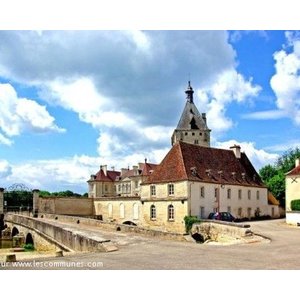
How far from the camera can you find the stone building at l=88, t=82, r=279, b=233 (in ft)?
93.6

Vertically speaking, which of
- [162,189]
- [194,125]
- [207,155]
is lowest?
[162,189]

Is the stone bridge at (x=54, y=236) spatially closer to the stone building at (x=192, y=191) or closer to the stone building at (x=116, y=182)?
the stone building at (x=192, y=191)

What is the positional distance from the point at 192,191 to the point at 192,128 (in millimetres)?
26162

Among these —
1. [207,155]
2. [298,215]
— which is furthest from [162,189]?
[298,215]

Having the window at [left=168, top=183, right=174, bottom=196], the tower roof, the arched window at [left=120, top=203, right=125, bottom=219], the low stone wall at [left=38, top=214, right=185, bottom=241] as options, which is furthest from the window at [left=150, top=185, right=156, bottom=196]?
the tower roof

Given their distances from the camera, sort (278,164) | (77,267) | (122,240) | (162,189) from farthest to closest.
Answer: (278,164) < (162,189) < (122,240) < (77,267)

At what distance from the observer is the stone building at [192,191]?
93.6 ft

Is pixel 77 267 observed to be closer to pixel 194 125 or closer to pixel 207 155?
pixel 207 155

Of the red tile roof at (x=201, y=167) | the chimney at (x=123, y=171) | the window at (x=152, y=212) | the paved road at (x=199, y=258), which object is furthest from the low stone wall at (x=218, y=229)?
the chimney at (x=123, y=171)

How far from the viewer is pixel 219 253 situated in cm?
1294

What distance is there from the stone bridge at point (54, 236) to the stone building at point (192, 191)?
22.6 feet
